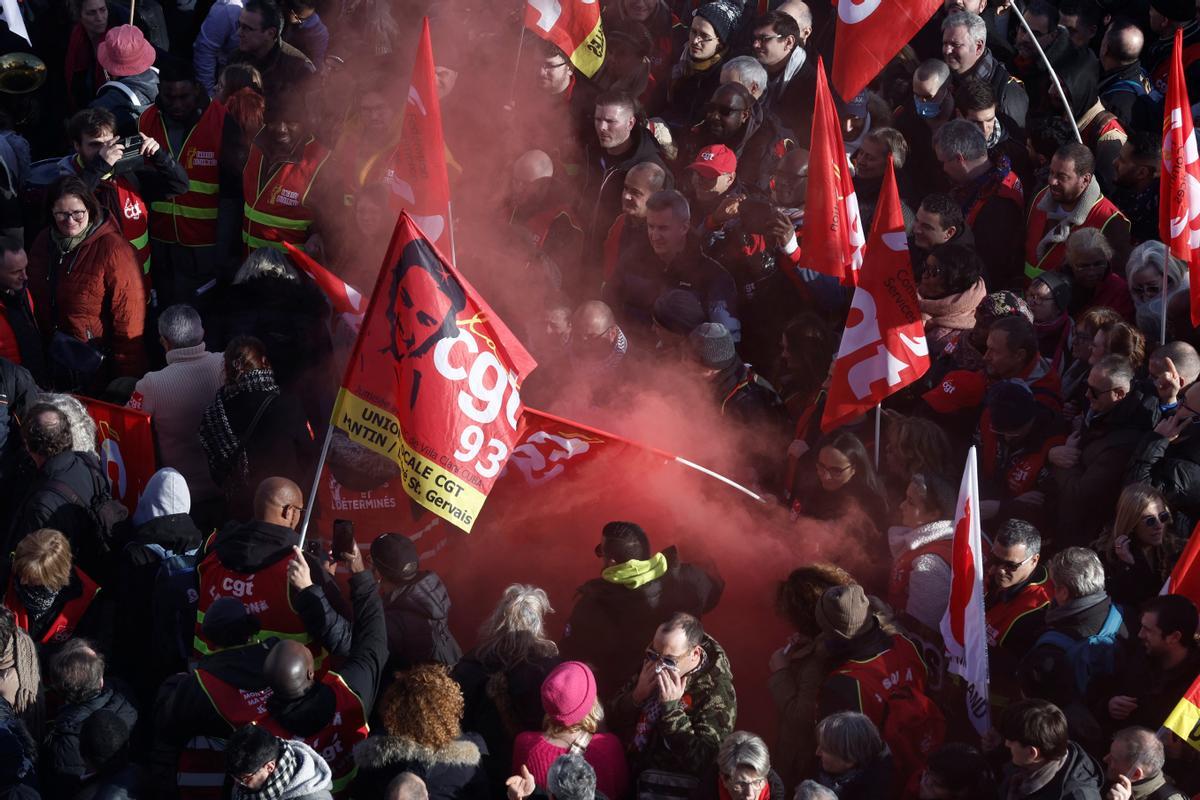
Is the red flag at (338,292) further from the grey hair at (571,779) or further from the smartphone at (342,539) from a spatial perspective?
the grey hair at (571,779)

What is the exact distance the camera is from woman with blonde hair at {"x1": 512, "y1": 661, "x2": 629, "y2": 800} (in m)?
4.91

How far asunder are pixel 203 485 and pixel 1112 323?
13.8 ft

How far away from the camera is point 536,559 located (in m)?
6.71

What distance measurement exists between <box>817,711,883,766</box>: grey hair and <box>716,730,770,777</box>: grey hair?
0.75 feet

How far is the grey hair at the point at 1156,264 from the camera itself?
7.00 meters

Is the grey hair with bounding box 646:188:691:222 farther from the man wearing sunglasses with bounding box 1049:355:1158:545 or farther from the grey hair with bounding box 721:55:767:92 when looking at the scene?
the man wearing sunglasses with bounding box 1049:355:1158:545

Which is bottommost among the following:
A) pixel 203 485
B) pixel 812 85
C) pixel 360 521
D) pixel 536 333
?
pixel 203 485

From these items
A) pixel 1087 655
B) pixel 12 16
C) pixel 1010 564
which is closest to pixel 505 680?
pixel 1010 564

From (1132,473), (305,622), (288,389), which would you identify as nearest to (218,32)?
(288,389)

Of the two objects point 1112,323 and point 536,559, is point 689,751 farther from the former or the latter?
point 1112,323

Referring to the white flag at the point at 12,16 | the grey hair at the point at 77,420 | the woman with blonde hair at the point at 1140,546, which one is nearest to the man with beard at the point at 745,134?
the woman with blonde hair at the point at 1140,546

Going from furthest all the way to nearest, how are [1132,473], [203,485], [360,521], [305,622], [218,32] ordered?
[218,32] → [203,485] → [360,521] → [1132,473] → [305,622]

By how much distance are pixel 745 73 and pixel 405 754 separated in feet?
16.8

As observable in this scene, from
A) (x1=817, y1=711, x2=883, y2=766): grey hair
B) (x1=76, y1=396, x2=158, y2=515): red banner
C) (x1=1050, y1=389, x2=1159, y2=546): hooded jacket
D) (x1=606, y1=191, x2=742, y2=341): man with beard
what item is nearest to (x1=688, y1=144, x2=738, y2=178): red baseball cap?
(x1=606, y1=191, x2=742, y2=341): man with beard
